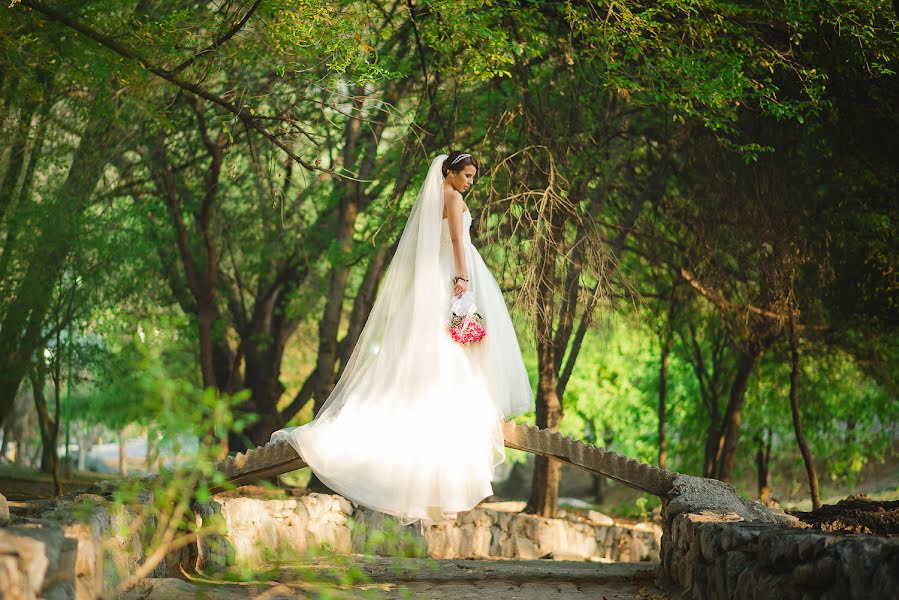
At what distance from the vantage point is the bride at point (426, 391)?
607 cm

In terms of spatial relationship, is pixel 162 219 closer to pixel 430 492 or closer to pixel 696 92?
pixel 696 92

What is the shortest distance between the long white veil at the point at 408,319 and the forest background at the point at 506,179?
1.09 m

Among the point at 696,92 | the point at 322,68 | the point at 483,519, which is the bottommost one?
the point at 483,519

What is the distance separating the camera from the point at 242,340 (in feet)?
48.3

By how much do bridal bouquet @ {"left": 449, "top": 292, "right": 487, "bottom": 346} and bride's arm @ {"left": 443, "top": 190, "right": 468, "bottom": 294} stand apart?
0.27 feet

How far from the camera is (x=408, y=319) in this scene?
663cm

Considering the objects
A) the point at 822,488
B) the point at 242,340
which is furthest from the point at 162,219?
the point at 822,488

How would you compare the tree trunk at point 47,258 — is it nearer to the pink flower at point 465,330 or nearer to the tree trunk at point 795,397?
the pink flower at point 465,330

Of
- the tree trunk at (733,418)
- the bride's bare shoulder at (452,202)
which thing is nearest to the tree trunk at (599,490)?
the tree trunk at (733,418)

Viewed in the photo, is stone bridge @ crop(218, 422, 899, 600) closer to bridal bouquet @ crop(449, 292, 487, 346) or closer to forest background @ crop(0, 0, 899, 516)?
bridal bouquet @ crop(449, 292, 487, 346)

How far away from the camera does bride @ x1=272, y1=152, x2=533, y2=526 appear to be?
6.07m

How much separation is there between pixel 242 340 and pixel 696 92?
8.46m

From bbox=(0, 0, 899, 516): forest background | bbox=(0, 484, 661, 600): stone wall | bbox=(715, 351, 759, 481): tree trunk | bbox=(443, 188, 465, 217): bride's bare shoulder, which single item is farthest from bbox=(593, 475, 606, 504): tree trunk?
bbox=(443, 188, 465, 217): bride's bare shoulder

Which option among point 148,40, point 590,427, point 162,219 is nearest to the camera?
point 148,40
